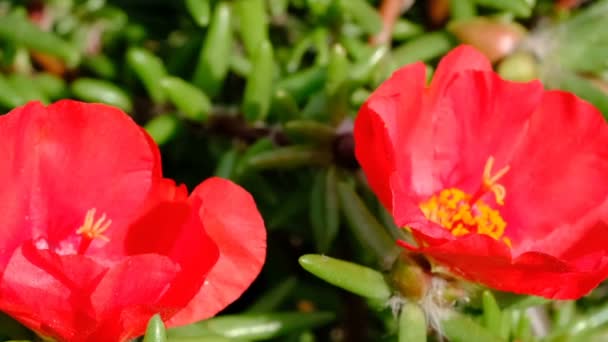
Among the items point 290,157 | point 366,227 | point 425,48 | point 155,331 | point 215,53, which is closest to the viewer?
point 155,331

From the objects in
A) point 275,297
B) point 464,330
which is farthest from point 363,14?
point 464,330

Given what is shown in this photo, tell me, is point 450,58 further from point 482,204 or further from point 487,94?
point 482,204

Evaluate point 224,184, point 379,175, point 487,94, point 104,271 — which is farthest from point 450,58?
point 104,271

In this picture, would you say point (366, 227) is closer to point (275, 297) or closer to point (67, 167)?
point (275, 297)

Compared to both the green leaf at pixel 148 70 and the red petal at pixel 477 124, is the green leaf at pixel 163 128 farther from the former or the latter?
the red petal at pixel 477 124

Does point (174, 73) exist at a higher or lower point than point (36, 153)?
lower

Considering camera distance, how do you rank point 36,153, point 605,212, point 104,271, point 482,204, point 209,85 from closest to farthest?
point 104,271 < point 36,153 < point 605,212 < point 482,204 < point 209,85

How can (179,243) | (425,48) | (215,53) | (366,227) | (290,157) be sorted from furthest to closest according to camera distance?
(425,48), (215,53), (290,157), (366,227), (179,243)
